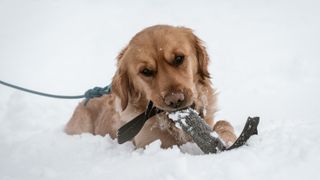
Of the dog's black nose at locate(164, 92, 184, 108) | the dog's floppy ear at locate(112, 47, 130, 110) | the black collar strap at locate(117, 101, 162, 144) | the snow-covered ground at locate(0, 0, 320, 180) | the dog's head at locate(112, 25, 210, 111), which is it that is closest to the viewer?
the snow-covered ground at locate(0, 0, 320, 180)

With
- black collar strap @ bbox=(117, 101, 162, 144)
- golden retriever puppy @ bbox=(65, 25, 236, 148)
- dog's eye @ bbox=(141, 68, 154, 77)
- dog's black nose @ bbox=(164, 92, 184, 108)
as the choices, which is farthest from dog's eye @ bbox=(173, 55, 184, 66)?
black collar strap @ bbox=(117, 101, 162, 144)

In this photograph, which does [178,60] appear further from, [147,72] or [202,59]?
[202,59]

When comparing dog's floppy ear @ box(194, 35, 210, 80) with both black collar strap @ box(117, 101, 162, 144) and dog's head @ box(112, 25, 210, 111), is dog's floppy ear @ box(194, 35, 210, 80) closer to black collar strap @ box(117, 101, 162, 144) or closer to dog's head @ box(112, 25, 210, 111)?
dog's head @ box(112, 25, 210, 111)

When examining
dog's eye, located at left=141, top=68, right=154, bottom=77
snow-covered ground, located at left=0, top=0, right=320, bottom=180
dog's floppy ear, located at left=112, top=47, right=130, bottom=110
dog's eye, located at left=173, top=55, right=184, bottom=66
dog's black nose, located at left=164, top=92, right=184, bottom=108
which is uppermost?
dog's eye, located at left=173, top=55, right=184, bottom=66

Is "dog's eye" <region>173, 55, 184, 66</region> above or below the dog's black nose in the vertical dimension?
above

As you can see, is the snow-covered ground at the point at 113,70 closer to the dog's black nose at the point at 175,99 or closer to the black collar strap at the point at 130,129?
the black collar strap at the point at 130,129

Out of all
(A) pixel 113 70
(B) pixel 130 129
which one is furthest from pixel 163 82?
(A) pixel 113 70

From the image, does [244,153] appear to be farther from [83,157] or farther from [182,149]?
[83,157]

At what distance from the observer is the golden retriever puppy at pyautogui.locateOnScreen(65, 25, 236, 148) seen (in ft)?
12.3

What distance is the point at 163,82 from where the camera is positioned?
3758 millimetres

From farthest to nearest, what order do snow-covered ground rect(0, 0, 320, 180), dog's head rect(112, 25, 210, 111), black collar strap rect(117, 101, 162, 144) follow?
black collar strap rect(117, 101, 162, 144), dog's head rect(112, 25, 210, 111), snow-covered ground rect(0, 0, 320, 180)

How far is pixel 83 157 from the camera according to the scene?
12.7 ft

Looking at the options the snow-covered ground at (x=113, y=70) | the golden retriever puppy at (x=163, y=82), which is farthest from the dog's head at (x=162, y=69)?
the snow-covered ground at (x=113, y=70)

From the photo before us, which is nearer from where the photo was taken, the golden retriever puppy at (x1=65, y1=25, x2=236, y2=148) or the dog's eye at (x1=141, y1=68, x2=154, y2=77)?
the golden retriever puppy at (x1=65, y1=25, x2=236, y2=148)
